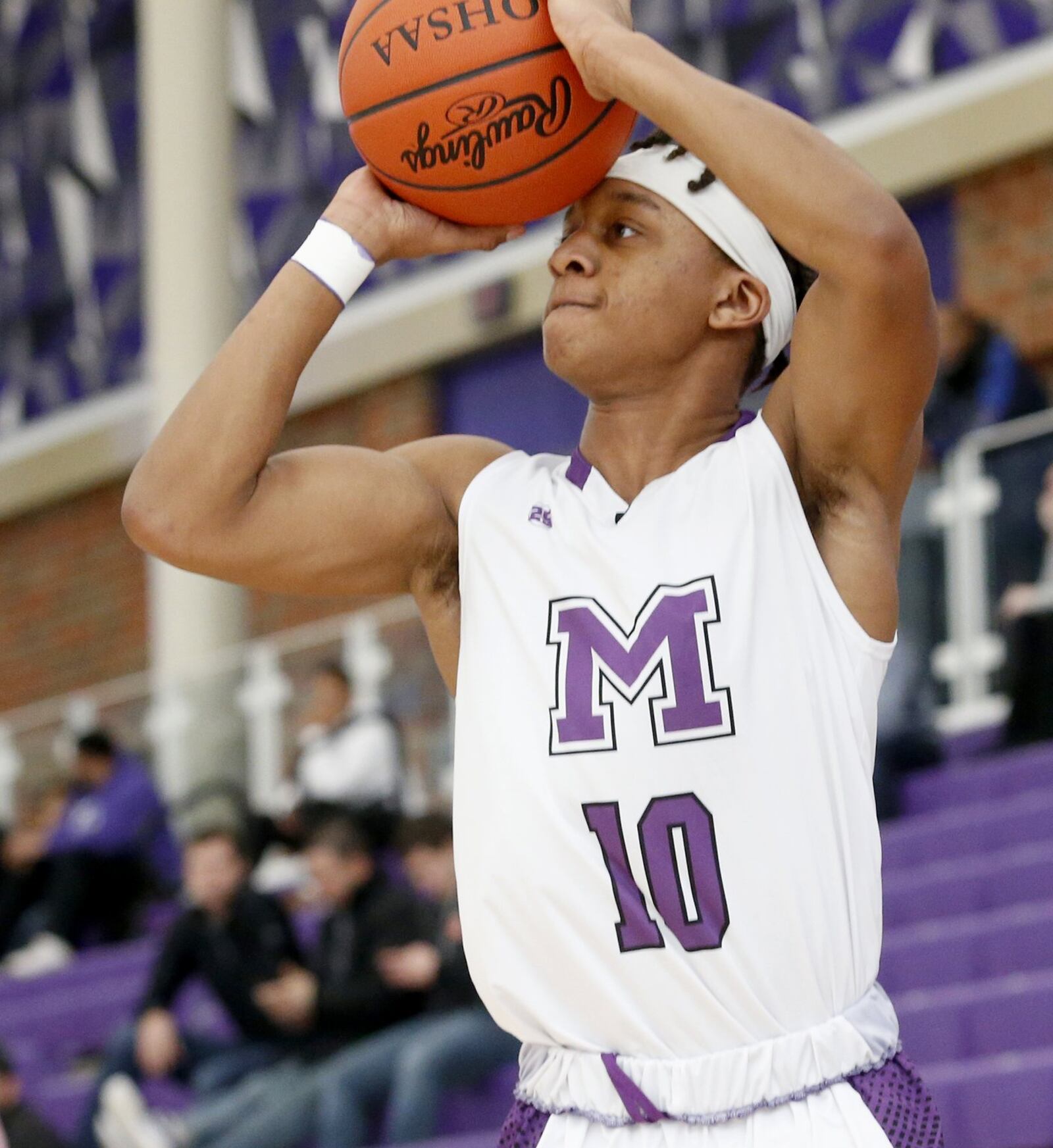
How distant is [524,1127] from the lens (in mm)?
2436

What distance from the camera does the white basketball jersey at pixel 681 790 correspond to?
A: 2.32m

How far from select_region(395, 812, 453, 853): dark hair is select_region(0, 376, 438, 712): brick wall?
5564mm

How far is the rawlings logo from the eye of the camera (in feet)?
8.34

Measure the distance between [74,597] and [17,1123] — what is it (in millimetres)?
6972

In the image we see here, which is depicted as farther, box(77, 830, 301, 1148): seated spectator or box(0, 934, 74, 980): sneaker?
box(0, 934, 74, 980): sneaker

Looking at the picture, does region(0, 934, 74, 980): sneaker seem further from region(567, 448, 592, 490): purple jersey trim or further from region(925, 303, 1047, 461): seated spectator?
region(567, 448, 592, 490): purple jersey trim

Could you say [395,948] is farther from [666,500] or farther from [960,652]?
[666,500]

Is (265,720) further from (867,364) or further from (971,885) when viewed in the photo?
(867,364)

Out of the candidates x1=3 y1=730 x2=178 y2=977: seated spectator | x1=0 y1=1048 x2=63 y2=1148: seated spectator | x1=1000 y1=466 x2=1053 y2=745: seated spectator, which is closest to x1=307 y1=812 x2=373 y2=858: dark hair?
x1=0 y1=1048 x2=63 y2=1148: seated spectator

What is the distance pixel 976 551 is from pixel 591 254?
420cm

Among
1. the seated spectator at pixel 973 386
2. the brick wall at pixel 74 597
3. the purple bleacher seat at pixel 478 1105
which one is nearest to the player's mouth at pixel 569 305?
the purple bleacher seat at pixel 478 1105

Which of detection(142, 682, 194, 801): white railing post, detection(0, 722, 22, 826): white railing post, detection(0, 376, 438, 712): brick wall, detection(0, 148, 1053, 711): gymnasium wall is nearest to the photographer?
detection(0, 148, 1053, 711): gymnasium wall

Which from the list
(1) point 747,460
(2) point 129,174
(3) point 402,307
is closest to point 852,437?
(1) point 747,460

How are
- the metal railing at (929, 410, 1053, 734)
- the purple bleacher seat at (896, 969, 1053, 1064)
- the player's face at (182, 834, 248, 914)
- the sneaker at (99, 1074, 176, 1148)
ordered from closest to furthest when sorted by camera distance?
the purple bleacher seat at (896, 969, 1053, 1064)
the sneaker at (99, 1074, 176, 1148)
the metal railing at (929, 410, 1053, 734)
the player's face at (182, 834, 248, 914)
